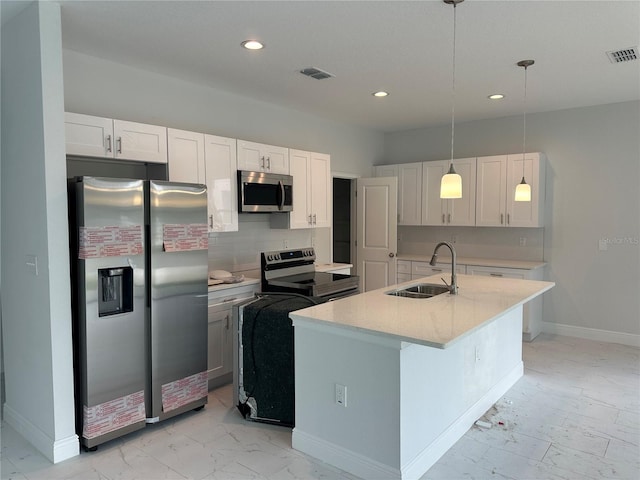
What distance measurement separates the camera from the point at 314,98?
4707 mm

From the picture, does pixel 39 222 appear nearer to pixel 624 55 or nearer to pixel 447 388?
pixel 447 388

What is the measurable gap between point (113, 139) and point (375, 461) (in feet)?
9.10

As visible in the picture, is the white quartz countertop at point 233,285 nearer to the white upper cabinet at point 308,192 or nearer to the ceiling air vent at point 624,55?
the white upper cabinet at point 308,192

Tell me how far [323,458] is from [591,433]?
1859 mm

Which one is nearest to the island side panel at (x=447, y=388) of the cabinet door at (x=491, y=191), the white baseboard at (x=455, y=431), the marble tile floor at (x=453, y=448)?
the white baseboard at (x=455, y=431)

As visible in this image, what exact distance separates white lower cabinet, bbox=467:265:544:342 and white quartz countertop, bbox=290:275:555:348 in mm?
1575

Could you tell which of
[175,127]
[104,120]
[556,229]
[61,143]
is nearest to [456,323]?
[61,143]

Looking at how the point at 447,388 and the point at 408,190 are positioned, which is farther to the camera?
the point at 408,190

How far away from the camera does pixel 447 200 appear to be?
5949 mm

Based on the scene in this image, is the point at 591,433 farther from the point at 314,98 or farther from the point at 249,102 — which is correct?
the point at 249,102

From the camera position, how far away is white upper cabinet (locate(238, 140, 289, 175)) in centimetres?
428

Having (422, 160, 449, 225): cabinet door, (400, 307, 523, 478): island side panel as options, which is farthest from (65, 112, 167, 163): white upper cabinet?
(422, 160, 449, 225): cabinet door

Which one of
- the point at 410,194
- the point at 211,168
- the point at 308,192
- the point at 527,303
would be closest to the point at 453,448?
the point at 527,303

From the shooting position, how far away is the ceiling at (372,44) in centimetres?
268
